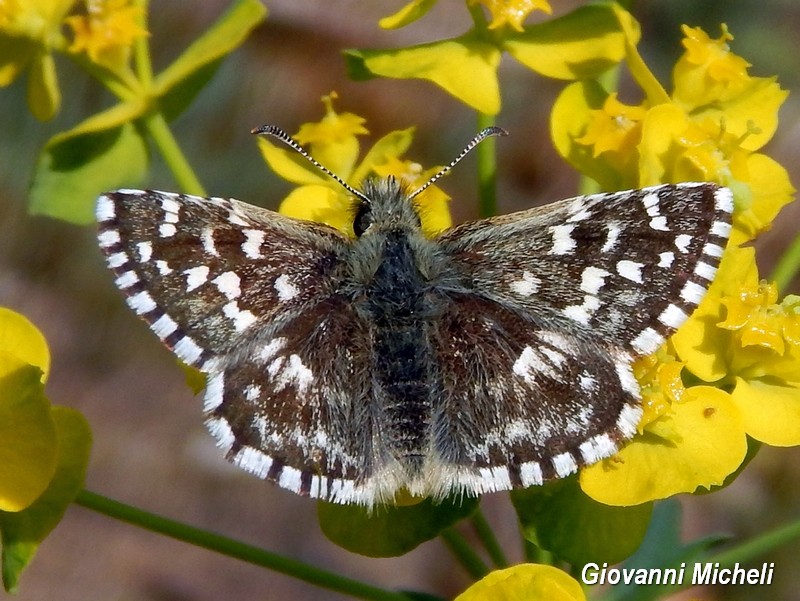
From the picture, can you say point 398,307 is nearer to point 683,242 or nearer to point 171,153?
point 683,242

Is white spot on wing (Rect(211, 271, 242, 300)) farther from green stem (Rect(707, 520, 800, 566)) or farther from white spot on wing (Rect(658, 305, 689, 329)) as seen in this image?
green stem (Rect(707, 520, 800, 566))

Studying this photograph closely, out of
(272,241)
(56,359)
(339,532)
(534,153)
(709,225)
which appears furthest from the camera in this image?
(534,153)

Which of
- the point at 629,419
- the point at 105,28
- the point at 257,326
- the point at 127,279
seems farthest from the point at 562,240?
the point at 105,28

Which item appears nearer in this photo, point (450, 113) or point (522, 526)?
point (522, 526)

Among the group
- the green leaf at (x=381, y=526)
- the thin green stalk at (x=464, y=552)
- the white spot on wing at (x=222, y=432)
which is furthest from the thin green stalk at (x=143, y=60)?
the thin green stalk at (x=464, y=552)

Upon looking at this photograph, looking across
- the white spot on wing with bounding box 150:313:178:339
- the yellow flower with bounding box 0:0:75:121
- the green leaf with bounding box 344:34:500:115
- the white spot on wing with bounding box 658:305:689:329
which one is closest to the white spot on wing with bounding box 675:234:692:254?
the white spot on wing with bounding box 658:305:689:329

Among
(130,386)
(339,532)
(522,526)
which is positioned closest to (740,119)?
(522,526)

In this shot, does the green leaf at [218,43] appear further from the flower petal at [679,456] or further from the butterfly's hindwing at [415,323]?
the flower petal at [679,456]

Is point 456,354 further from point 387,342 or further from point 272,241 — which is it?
point 272,241

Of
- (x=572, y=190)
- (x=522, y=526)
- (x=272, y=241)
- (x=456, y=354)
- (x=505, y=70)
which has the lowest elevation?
(x=572, y=190)
